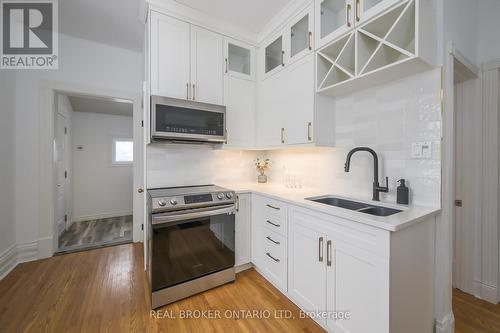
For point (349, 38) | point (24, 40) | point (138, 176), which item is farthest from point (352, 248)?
point (24, 40)

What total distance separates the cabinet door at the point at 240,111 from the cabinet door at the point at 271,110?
4.0 inches

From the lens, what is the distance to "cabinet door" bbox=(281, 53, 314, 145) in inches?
76.0

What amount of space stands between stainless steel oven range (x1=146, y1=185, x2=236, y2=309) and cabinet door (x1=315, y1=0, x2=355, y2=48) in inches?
64.0

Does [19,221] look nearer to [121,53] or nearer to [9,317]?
[9,317]

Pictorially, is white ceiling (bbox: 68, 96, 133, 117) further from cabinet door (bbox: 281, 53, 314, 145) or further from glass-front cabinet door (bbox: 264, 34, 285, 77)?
cabinet door (bbox: 281, 53, 314, 145)

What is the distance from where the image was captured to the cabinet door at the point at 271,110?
226 cm

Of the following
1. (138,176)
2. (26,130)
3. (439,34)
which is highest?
(439,34)

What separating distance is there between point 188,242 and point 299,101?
1.69 metres

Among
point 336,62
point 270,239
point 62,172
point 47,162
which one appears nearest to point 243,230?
point 270,239

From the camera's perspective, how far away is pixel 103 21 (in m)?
2.37

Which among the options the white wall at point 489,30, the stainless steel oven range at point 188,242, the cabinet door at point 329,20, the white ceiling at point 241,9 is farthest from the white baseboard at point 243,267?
the white wall at point 489,30

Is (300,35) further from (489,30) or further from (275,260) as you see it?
(275,260)

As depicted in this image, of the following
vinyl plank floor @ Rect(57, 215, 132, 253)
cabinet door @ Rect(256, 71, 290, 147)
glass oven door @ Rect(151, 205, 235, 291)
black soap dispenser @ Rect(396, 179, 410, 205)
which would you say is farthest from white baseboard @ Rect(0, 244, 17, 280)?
black soap dispenser @ Rect(396, 179, 410, 205)

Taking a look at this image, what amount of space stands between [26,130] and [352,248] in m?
3.63
